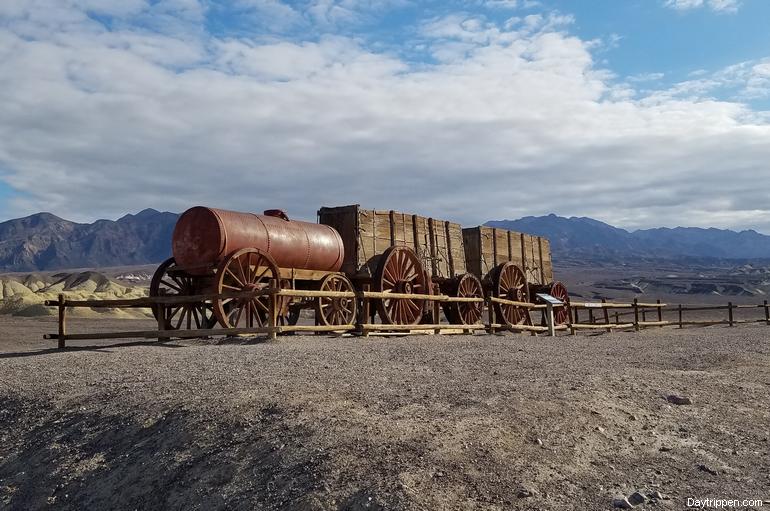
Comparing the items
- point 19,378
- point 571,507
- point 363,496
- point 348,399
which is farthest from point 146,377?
point 571,507

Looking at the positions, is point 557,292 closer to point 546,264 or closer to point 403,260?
point 546,264

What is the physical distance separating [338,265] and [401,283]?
2.05 meters

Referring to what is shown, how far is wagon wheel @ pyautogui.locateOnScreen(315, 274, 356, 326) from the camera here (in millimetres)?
14930

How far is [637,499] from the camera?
4695 millimetres

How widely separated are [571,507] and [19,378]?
301 inches

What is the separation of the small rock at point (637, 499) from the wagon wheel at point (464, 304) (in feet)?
47.1

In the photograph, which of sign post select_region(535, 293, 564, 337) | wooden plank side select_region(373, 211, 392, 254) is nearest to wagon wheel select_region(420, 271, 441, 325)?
wooden plank side select_region(373, 211, 392, 254)

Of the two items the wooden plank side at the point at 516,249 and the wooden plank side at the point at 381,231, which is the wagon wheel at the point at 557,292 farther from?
the wooden plank side at the point at 381,231

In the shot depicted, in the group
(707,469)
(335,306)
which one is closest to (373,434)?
(707,469)

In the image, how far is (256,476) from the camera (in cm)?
524

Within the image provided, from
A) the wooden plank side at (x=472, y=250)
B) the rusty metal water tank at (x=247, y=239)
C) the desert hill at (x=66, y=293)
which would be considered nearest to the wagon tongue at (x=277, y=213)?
the rusty metal water tank at (x=247, y=239)

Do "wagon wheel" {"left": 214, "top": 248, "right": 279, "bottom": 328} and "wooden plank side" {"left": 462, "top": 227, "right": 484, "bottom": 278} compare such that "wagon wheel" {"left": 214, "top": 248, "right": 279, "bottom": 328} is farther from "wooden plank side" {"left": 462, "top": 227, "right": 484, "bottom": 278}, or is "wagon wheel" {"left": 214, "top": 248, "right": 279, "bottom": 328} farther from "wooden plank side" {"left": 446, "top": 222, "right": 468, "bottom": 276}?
"wooden plank side" {"left": 462, "top": 227, "right": 484, "bottom": 278}

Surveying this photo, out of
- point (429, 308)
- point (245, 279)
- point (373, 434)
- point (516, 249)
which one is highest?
point (516, 249)

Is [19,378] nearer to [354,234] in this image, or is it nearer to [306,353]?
[306,353]
